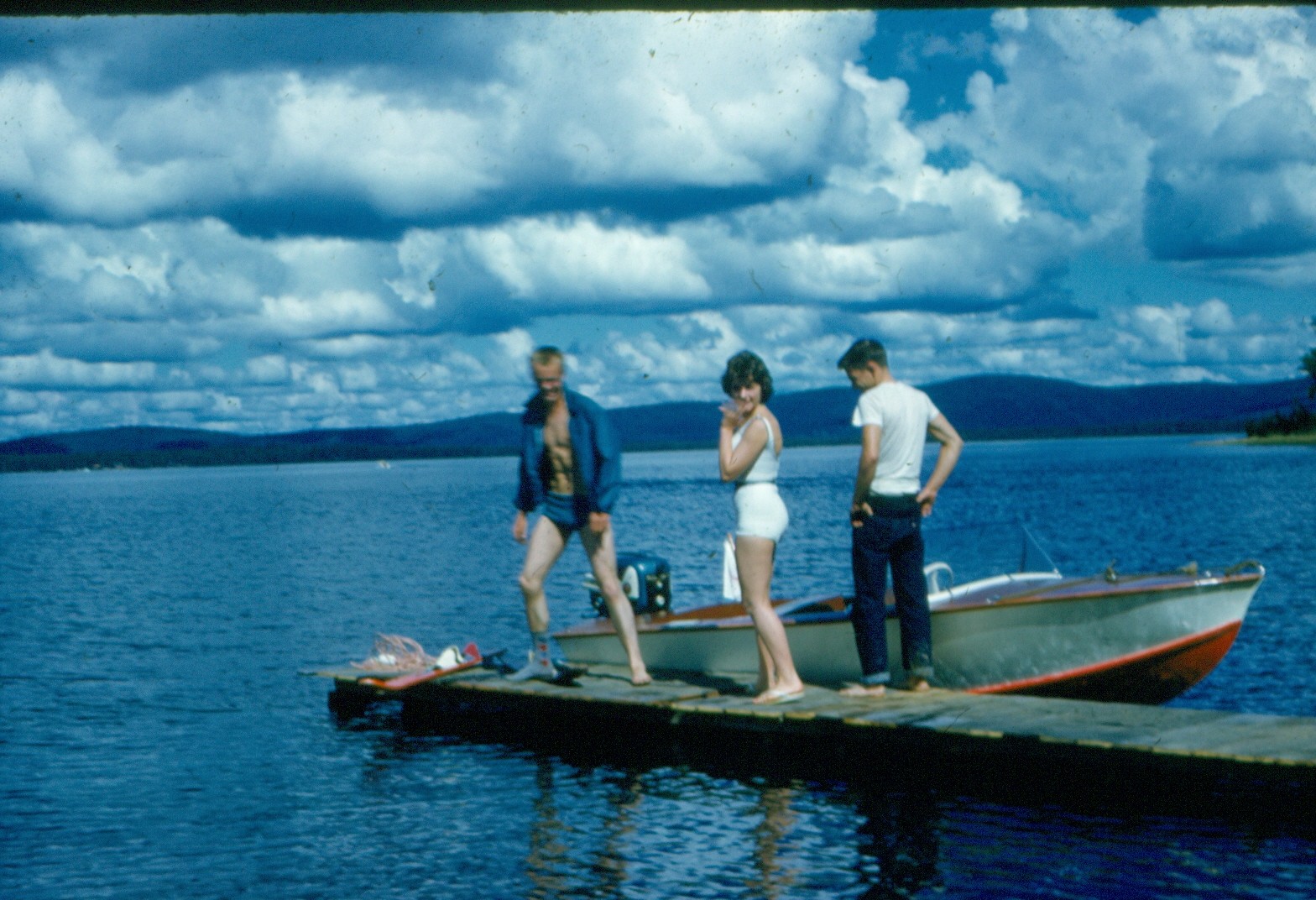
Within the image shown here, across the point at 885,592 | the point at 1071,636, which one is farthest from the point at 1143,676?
the point at 885,592

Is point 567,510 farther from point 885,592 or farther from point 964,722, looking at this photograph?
point 964,722

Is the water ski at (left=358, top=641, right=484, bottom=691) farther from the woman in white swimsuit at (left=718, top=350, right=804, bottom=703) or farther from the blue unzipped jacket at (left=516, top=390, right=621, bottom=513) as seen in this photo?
the woman in white swimsuit at (left=718, top=350, right=804, bottom=703)

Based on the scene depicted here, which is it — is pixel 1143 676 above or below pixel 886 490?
below

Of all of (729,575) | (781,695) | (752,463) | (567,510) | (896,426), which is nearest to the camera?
(752,463)

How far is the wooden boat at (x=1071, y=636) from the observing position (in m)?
9.05

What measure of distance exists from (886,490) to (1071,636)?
82.0 inches

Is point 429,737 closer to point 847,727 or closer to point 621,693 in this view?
point 621,693

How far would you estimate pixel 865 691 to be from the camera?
876cm

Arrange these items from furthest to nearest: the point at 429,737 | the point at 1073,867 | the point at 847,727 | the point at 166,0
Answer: the point at 429,737, the point at 847,727, the point at 1073,867, the point at 166,0

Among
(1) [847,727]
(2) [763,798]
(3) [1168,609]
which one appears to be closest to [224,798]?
(2) [763,798]

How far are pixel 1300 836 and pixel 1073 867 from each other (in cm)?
145

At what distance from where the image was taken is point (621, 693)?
9359 mm

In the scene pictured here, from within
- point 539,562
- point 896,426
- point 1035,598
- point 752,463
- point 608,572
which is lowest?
point 1035,598

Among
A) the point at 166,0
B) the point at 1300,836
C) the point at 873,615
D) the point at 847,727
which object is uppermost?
the point at 166,0
